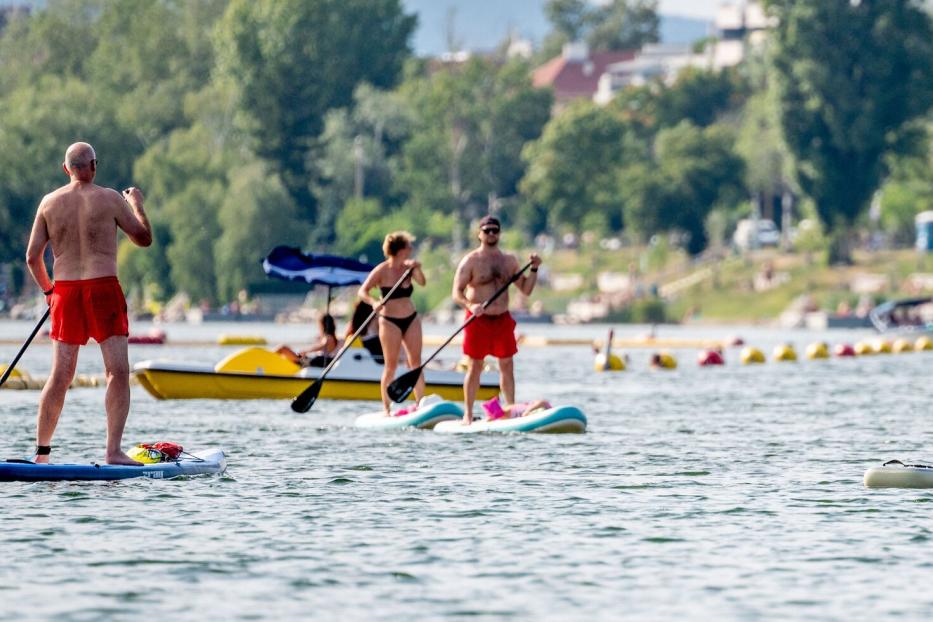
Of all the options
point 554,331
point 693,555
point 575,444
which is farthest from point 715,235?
point 693,555

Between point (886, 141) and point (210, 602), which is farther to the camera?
point (886, 141)

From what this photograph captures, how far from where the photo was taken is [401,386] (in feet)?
87.4

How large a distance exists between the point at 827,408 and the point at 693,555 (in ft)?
60.8

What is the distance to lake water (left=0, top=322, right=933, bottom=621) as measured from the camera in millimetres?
13211

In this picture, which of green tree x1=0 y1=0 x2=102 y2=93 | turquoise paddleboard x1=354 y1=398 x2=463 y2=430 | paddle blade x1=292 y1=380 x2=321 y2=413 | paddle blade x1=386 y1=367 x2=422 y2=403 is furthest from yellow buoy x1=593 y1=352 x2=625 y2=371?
green tree x1=0 y1=0 x2=102 y2=93

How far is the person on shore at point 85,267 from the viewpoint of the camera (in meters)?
17.8

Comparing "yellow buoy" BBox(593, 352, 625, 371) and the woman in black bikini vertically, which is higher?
the woman in black bikini

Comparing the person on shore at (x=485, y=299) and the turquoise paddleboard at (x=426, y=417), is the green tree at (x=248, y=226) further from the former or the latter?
the person on shore at (x=485, y=299)

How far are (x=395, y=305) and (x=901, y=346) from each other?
4105 cm

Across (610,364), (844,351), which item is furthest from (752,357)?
(610,364)

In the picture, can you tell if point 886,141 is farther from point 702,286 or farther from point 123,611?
point 123,611

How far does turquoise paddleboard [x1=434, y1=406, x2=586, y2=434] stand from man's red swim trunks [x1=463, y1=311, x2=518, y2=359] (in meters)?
0.94

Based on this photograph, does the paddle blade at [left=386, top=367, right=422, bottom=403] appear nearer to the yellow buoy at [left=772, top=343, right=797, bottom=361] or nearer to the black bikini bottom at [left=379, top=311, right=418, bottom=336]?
the black bikini bottom at [left=379, top=311, right=418, bottom=336]

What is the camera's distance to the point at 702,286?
373 ft
